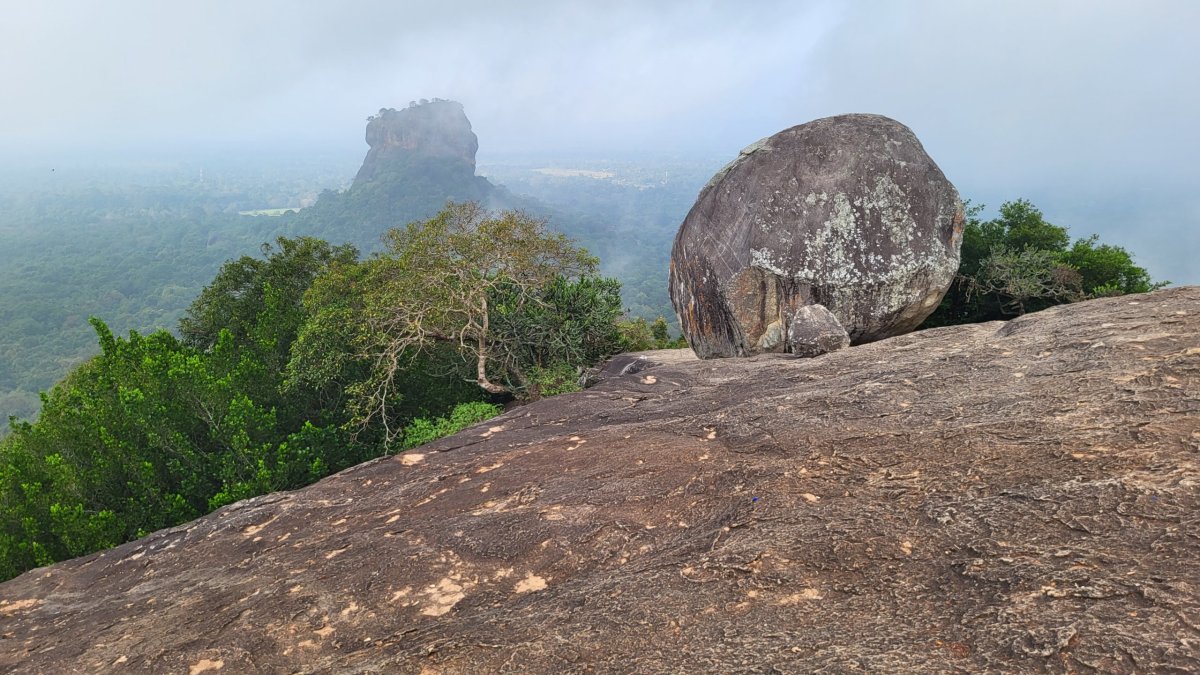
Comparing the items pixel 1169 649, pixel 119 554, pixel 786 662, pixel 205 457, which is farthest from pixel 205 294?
pixel 1169 649

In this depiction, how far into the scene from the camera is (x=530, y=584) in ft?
18.0

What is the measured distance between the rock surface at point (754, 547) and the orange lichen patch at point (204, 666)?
21mm

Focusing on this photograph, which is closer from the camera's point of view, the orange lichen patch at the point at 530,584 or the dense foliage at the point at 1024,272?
the orange lichen patch at the point at 530,584

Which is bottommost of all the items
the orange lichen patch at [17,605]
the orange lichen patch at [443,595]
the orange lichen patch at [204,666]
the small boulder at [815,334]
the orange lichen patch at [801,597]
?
the orange lichen patch at [17,605]

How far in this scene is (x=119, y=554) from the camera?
749 centimetres

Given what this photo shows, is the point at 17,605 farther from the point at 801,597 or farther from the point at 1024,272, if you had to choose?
the point at 1024,272

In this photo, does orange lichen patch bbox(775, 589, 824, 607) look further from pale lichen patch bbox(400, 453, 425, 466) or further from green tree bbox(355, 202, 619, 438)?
green tree bbox(355, 202, 619, 438)

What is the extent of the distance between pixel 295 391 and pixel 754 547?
1580 cm

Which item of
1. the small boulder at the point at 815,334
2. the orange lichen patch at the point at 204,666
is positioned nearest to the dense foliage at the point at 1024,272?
the small boulder at the point at 815,334

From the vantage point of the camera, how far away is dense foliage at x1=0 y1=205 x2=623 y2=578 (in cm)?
1333

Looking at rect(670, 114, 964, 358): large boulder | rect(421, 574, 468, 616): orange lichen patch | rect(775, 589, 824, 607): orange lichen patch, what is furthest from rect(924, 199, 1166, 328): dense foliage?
rect(421, 574, 468, 616): orange lichen patch

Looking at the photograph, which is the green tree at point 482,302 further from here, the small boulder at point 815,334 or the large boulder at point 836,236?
the small boulder at point 815,334

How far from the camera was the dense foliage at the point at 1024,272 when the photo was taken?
1897 centimetres

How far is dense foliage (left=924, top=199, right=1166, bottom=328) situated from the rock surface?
12060 millimetres
